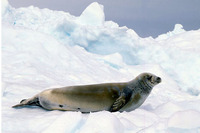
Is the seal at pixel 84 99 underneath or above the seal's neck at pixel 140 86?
underneath

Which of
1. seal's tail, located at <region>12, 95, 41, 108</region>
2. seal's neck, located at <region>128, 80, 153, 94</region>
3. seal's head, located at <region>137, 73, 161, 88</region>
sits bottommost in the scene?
seal's tail, located at <region>12, 95, 41, 108</region>

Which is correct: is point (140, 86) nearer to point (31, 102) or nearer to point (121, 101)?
point (121, 101)

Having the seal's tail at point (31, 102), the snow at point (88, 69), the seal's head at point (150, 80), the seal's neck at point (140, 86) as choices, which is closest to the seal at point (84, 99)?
the seal's tail at point (31, 102)

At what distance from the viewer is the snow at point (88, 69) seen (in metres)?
1.96

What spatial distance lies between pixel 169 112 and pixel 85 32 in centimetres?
1001

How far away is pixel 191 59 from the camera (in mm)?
13070

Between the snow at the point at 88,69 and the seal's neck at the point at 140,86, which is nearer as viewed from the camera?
the snow at the point at 88,69

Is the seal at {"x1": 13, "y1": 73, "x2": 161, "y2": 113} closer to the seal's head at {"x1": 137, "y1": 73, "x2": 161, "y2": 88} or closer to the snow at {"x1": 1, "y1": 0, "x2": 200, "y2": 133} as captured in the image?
the snow at {"x1": 1, "y1": 0, "x2": 200, "y2": 133}

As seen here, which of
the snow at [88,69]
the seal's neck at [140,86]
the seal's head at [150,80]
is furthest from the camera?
the seal's head at [150,80]

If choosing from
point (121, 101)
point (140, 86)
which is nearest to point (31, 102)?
point (121, 101)

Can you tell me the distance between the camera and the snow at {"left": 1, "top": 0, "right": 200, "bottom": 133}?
196 centimetres

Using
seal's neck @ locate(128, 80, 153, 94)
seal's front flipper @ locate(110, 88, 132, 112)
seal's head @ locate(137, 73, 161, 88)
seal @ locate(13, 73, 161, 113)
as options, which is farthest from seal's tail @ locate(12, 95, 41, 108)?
seal's head @ locate(137, 73, 161, 88)

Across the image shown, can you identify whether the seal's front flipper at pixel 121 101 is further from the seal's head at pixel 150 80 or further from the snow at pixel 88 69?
the seal's head at pixel 150 80

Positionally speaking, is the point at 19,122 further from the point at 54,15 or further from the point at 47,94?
the point at 54,15
